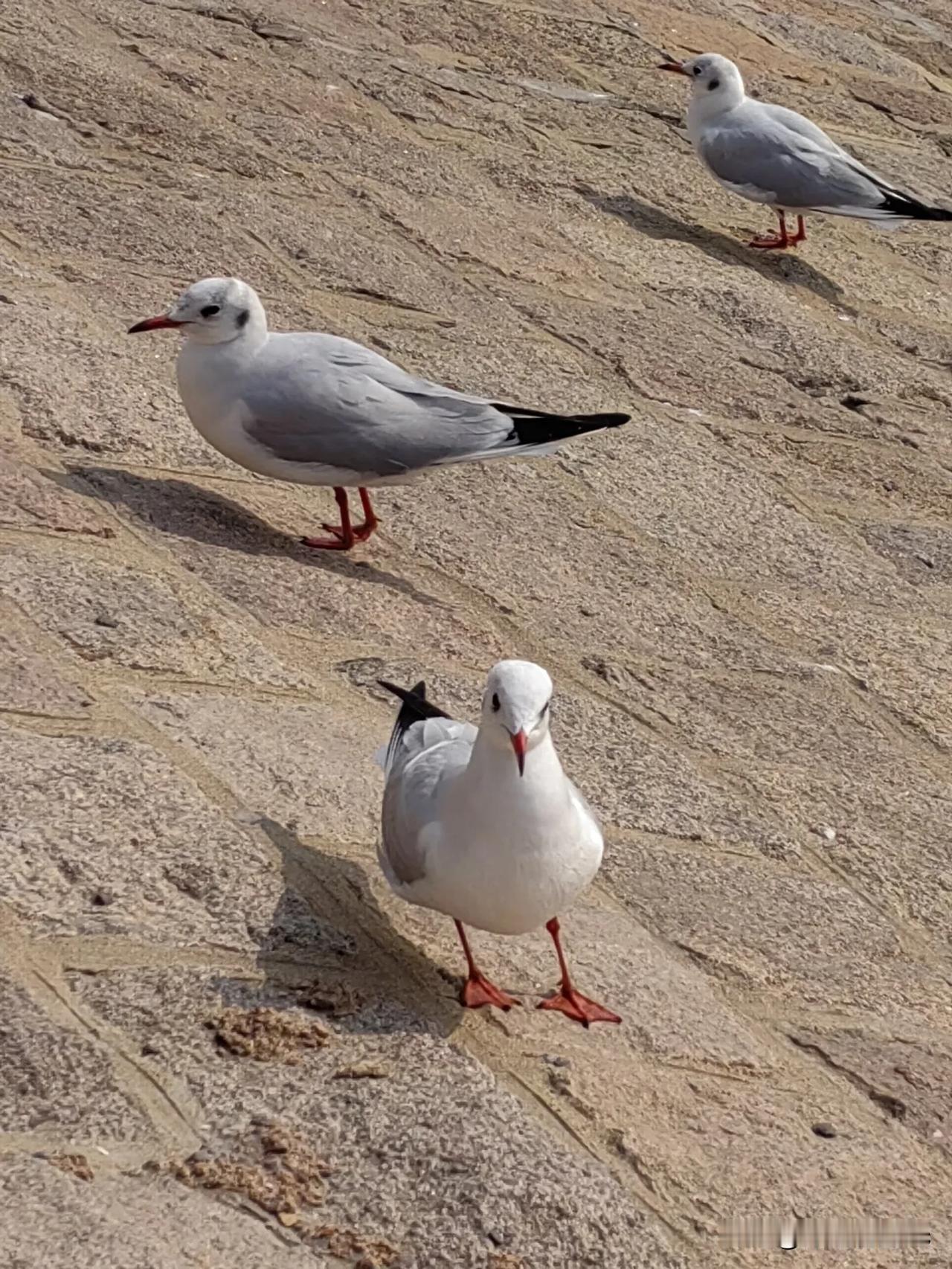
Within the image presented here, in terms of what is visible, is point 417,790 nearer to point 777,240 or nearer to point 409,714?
point 409,714

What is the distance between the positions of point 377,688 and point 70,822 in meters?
1.06

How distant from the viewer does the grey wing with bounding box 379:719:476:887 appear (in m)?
3.55

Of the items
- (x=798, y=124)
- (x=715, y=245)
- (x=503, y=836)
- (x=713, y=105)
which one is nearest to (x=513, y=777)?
(x=503, y=836)

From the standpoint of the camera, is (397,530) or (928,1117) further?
(397,530)

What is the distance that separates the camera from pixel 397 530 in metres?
5.60

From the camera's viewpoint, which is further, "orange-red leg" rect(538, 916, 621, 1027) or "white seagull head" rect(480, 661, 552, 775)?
"orange-red leg" rect(538, 916, 621, 1027)

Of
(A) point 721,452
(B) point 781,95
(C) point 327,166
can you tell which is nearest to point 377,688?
(A) point 721,452

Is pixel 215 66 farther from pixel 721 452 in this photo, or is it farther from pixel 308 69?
pixel 721 452

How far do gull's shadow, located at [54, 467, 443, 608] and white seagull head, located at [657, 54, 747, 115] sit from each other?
3887mm

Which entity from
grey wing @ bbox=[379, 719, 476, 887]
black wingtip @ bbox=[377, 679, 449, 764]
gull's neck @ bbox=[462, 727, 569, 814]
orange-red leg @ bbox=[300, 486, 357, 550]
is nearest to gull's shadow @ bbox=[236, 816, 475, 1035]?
grey wing @ bbox=[379, 719, 476, 887]

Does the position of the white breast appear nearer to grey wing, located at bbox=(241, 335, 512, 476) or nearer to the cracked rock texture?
the cracked rock texture

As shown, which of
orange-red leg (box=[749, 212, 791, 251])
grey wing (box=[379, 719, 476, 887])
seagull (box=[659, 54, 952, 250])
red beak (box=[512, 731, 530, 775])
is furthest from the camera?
seagull (box=[659, 54, 952, 250])

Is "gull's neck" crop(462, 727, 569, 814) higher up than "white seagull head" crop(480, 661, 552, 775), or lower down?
lower down

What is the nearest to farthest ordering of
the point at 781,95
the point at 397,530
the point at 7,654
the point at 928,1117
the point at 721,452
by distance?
the point at 928,1117 < the point at 7,654 < the point at 397,530 < the point at 721,452 < the point at 781,95
